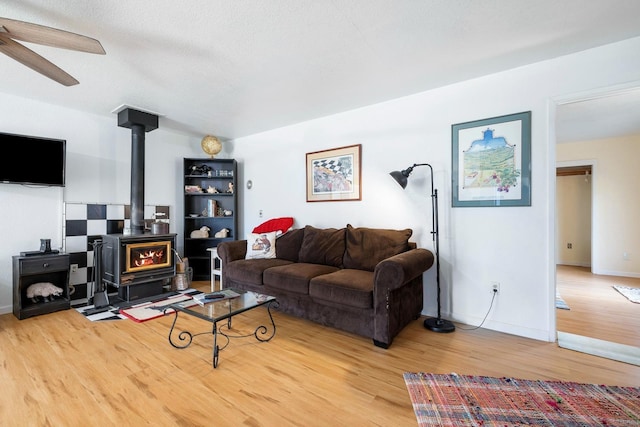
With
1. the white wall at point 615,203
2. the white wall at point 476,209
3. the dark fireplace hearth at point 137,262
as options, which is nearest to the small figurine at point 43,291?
the dark fireplace hearth at point 137,262

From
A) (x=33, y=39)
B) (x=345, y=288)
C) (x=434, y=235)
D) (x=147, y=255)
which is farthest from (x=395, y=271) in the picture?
(x=147, y=255)

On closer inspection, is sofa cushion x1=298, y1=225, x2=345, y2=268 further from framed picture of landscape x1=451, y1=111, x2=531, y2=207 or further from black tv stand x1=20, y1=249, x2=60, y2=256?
black tv stand x1=20, y1=249, x2=60, y2=256

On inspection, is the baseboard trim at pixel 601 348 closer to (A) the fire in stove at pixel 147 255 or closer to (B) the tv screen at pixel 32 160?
(A) the fire in stove at pixel 147 255

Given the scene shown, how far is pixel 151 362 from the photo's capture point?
2082 mm

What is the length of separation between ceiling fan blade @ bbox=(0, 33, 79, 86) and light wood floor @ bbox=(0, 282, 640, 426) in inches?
83.0

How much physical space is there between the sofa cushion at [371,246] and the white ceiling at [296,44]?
1516mm

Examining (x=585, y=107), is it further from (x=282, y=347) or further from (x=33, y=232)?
(x=33, y=232)

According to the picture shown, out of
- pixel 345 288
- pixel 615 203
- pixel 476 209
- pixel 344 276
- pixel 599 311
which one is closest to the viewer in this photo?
pixel 345 288

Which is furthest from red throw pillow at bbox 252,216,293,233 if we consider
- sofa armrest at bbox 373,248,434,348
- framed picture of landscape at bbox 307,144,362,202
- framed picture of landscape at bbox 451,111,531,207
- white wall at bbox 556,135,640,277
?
white wall at bbox 556,135,640,277

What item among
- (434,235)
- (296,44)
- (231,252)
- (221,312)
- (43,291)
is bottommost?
(43,291)

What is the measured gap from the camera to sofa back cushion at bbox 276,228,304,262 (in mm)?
3514

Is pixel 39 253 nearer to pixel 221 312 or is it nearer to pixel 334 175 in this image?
pixel 221 312

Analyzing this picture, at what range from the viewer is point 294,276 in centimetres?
279

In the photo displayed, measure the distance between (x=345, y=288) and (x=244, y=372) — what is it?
3.25ft
